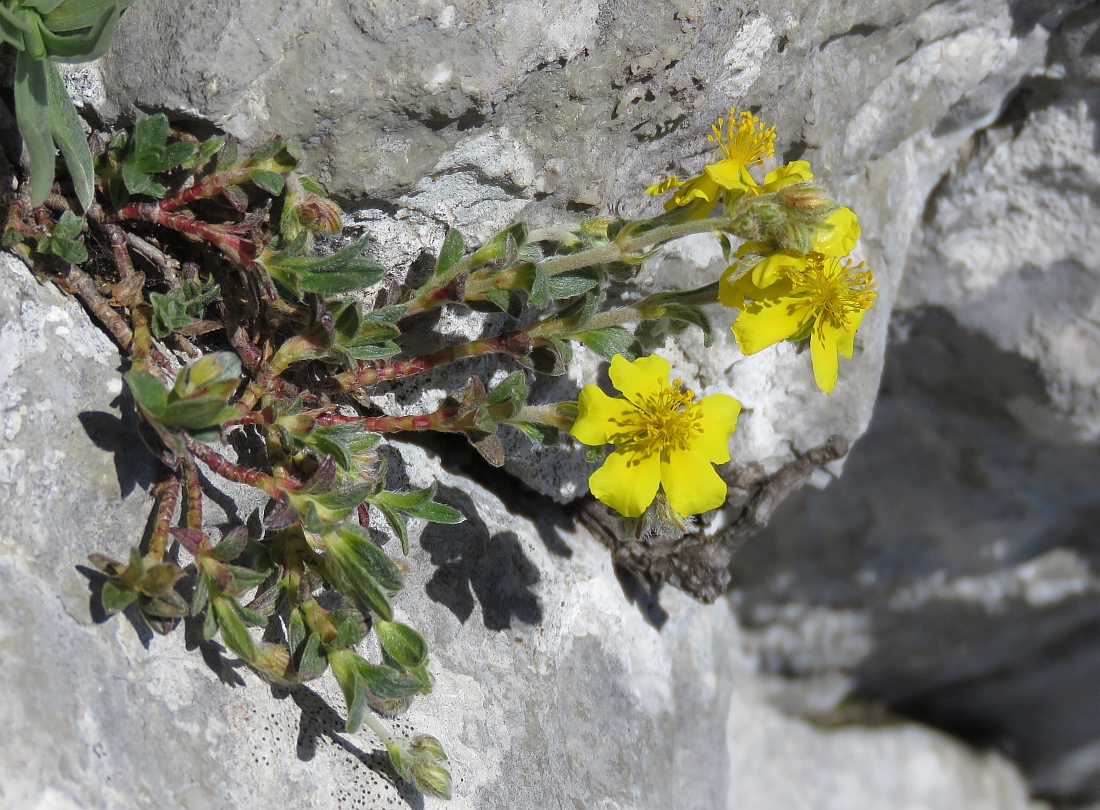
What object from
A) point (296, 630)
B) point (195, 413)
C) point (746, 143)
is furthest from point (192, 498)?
point (746, 143)

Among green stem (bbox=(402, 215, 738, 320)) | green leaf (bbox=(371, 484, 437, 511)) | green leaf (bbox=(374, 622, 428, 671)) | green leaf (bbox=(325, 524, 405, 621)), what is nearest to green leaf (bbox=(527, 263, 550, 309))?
green stem (bbox=(402, 215, 738, 320))

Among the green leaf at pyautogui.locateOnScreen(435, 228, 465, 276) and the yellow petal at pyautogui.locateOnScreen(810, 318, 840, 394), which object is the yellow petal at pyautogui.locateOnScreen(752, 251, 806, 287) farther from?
the green leaf at pyautogui.locateOnScreen(435, 228, 465, 276)

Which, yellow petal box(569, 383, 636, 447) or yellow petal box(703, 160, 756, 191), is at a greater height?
yellow petal box(703, 160, 756, 191)

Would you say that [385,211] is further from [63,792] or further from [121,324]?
[63,792]

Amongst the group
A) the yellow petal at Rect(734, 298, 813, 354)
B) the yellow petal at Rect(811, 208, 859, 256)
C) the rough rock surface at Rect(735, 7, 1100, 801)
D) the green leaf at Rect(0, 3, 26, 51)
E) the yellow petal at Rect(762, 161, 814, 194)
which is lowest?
the rough rock surface at Rect(735, 7, 1100, 801)

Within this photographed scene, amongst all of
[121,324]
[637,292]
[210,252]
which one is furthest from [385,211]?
[637,292]
